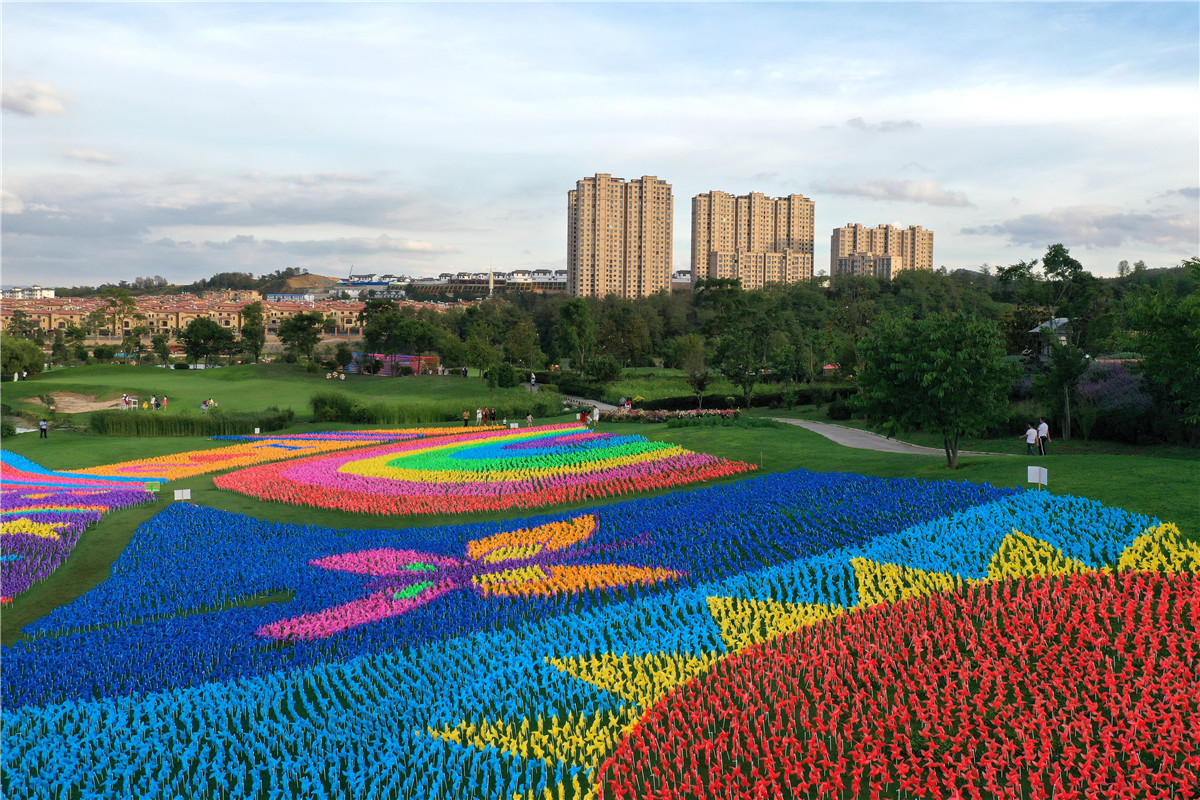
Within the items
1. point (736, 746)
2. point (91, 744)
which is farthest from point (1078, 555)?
point (91, 744)

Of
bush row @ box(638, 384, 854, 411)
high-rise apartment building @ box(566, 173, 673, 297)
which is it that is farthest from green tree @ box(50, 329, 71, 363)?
high-rise apartment building @ box(566, 173, 673, 297)

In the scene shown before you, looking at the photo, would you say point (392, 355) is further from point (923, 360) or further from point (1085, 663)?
point (1085, 663)

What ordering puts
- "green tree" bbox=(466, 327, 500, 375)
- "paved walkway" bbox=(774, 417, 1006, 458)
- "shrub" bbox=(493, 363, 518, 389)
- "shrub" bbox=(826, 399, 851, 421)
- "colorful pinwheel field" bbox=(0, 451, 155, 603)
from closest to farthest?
1. "colorful pinwheel field" bbox=(0, 451, 155, 603)
2. "paved walkway" bbox=(774, 417, 1006, 458)
3. "shrub" bbox=(826, 399, 851, 421)
4. "shrub" bbox=(493, 363, 518, 389)
5. "green tree" bbox=(466, 327, 500, 375)

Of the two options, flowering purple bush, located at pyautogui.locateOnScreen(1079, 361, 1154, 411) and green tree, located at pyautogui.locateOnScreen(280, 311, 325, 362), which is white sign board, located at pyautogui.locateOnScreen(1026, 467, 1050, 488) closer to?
flowering purple bush, located at pyautogui.locateOnScreen(1079, 361, 1154, 411)

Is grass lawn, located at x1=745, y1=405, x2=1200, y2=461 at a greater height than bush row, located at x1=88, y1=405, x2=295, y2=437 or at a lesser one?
greater

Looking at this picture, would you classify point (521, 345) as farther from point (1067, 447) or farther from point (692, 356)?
point (1067, 447)

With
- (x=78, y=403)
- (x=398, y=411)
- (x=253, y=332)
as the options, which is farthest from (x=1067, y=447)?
(x=253, y=332)

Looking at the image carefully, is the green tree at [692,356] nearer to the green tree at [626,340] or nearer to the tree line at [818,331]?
the tree line at [818,331]
